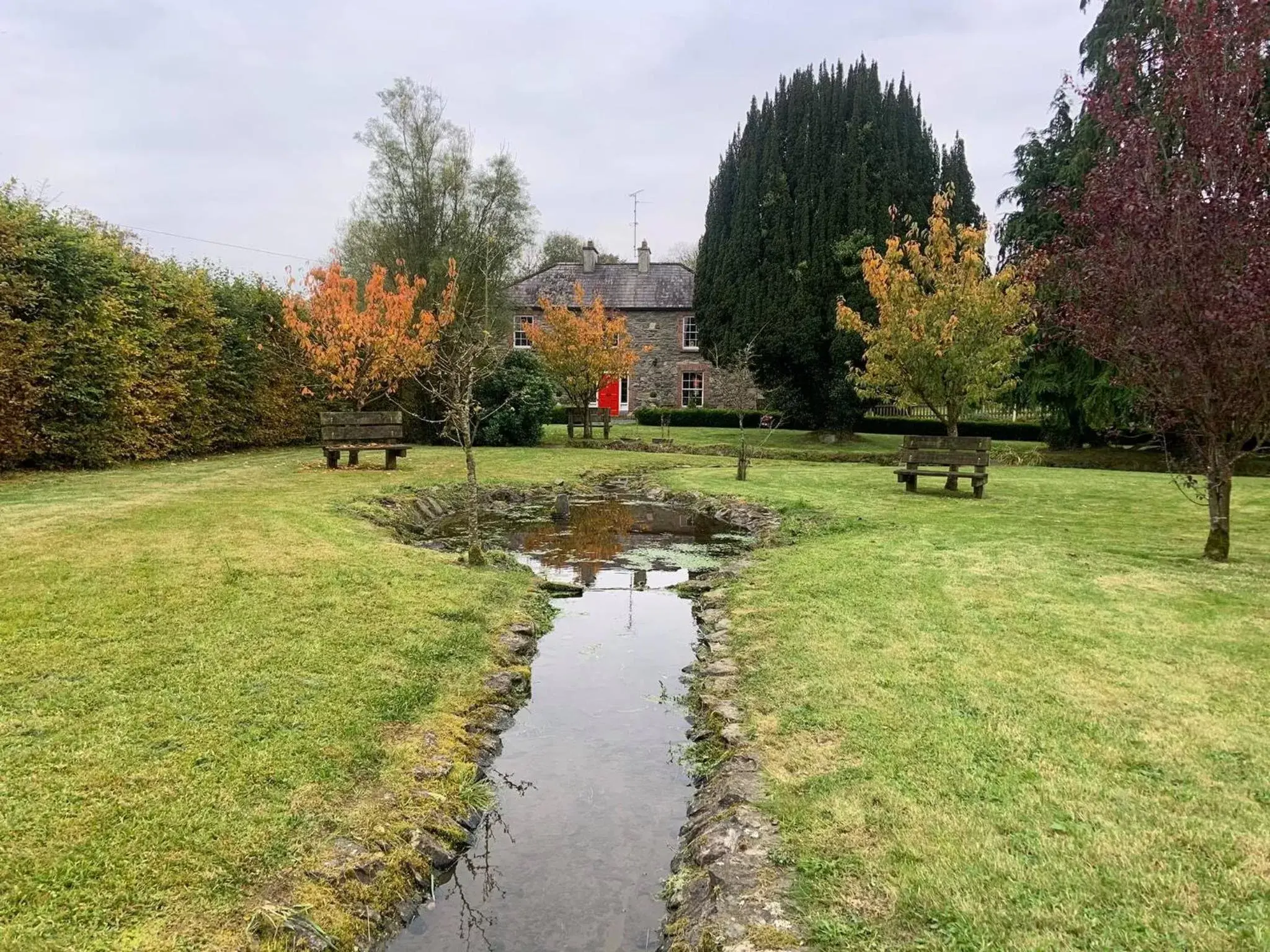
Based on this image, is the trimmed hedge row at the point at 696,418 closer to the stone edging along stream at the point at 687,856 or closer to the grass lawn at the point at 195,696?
the grass lawn at the point at 195,696

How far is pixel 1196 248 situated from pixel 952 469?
6962 mm

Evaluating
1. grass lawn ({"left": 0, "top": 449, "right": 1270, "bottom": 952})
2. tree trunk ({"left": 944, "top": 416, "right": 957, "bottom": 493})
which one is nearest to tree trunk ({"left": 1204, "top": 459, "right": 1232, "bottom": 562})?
grass lawn ({"left": 0, "top": 449, "right": 1270, "bottom": 952})

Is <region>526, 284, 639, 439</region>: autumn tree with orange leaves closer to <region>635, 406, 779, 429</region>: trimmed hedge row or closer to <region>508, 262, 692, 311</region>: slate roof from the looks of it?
<region>635, 406, 779, 429</region>: trimmed hedge row

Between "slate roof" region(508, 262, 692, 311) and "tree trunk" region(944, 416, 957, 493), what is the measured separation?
77.7 feet

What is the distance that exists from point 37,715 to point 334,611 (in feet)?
7.47

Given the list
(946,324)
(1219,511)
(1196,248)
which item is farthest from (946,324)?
(1196,248)

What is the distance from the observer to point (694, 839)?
382cm

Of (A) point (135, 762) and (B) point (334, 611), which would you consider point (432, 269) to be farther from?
(A) point (135, 762)

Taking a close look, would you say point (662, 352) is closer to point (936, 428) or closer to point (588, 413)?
point (588, 413)

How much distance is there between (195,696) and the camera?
4598 millimetres

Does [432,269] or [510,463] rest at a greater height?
[432,269]

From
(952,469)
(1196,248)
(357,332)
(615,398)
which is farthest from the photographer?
(615,398)

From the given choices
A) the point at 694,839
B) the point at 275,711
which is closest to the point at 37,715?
the point at 275,711

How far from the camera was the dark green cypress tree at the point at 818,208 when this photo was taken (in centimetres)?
2408
